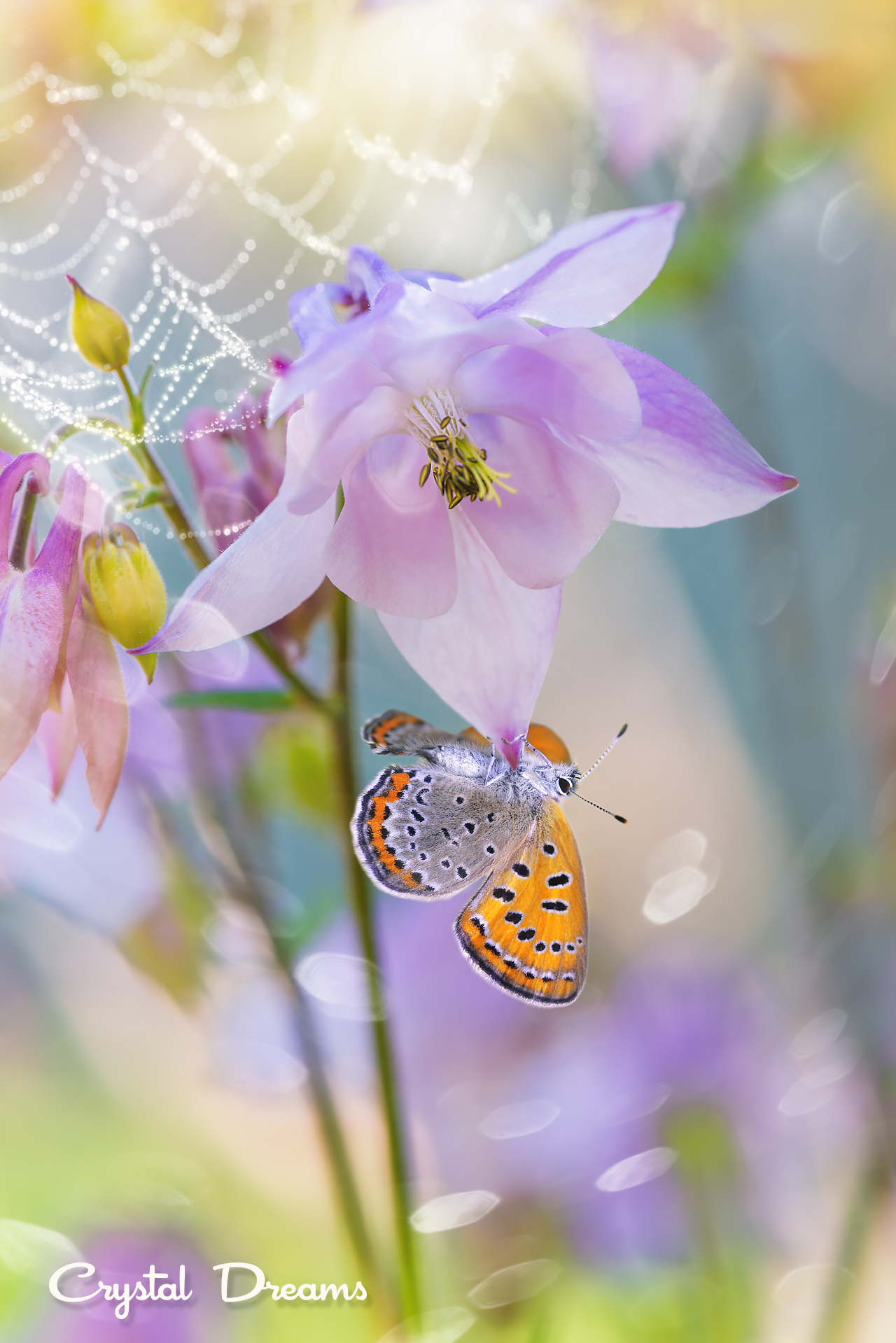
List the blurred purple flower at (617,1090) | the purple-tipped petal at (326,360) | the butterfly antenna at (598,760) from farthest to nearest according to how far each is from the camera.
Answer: the blurred purple flower at (617,1090) < the butterfly antenna at (598,760) < the purple-tipped petal at (326,360)

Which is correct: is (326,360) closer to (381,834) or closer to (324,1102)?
(381,834)

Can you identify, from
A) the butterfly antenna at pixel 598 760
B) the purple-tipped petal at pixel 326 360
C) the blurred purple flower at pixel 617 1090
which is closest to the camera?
the purple-tipped petal at pixel 326 360

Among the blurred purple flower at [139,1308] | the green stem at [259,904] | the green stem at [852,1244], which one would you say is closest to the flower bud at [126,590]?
the green stem at [259,904]

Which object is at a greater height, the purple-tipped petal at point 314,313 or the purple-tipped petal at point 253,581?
the purple-tipped petal at point 314,313

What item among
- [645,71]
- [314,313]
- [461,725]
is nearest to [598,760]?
[461,725]

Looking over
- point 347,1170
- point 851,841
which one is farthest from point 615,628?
point 347,1170

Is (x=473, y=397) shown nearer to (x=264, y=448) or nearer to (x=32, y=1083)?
(x=264, y=448)

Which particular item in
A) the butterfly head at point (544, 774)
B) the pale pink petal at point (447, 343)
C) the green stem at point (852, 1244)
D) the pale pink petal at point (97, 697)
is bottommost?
the green stem at point (852, 1244)

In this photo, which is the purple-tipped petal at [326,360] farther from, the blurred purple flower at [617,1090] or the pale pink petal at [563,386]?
the blurred purple flower at [617,1090]
